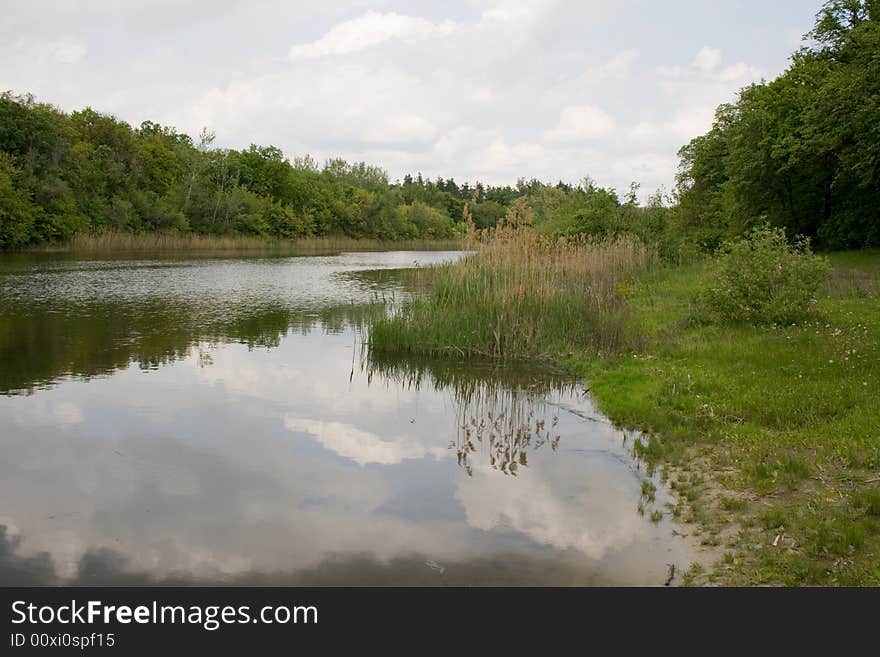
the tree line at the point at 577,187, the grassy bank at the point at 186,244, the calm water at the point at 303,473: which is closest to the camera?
the calm water at the point at 303,473

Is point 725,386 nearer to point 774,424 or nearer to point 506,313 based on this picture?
point 774,424

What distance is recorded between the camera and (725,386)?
8531mm

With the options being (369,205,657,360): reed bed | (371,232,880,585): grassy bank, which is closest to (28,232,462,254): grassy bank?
(369,205,657,360): reed bed

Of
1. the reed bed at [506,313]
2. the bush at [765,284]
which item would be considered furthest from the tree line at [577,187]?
the bush at [765,284]

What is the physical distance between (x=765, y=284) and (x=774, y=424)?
5.88 meters

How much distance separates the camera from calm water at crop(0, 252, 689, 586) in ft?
15.9

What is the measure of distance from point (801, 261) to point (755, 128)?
18555 millimetres

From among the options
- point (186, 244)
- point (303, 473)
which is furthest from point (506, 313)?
point (186, 244)

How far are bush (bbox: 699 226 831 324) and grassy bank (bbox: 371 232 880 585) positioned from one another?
1.48 feet

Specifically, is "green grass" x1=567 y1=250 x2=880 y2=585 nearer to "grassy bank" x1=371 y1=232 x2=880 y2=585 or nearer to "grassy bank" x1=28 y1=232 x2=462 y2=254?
"grassy bank" x1=371 y1=232 x2=880 y2=585

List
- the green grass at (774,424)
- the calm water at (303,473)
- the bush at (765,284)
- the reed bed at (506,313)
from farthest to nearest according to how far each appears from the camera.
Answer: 1. the reed bed at (506,313)
2. the bush at (765,284)
3. the calm water at (303,473)
4. the green grass at (774,424)

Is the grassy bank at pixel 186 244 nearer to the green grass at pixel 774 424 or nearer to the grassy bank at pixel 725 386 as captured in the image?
the grassy bank at pixel 725 386

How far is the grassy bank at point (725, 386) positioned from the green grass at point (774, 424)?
0.05ft

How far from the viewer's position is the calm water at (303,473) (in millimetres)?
4844
